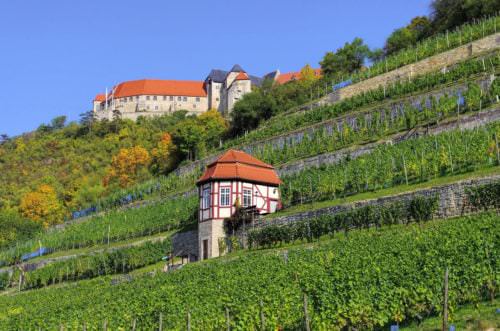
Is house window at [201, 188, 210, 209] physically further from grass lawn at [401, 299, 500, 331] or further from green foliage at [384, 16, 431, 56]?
green foliage at [384, 16, 431, 56]

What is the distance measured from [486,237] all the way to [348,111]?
36.9 m

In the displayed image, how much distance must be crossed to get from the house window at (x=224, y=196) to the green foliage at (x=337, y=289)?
39.6ft

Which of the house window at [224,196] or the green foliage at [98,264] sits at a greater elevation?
the house window at [224,196]

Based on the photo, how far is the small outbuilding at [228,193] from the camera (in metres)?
37.7

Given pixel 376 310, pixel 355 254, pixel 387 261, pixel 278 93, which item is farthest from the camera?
pixel 278 93

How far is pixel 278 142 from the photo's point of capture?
180 ft

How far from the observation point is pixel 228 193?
1513 inches

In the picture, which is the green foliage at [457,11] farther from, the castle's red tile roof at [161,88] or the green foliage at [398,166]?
the castle's red tile roof at [161,88]

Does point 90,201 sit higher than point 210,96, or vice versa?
point 210,96

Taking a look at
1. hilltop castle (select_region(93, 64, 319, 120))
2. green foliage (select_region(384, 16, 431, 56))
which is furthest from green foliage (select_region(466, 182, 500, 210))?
hilltop castle (select_region(93, 64, 319, 120))

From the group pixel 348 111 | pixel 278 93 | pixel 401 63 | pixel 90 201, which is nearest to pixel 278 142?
pixel 348 111

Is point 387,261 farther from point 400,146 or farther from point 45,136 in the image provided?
point 45,136

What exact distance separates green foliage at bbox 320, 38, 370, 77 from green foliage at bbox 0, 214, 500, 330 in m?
54.1

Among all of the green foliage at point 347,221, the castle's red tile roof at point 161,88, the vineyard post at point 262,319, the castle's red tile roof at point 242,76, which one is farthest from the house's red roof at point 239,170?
the castle's red tile roof at point 161,88
